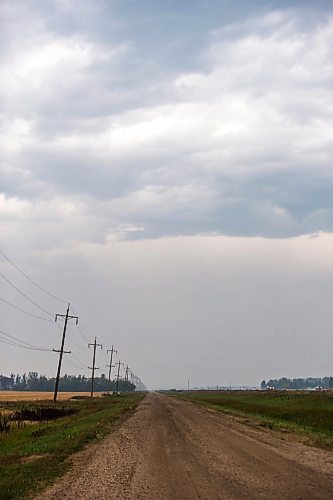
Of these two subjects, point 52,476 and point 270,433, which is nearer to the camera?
point 52,476

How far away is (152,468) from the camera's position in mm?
17109

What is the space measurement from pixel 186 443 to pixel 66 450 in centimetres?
523

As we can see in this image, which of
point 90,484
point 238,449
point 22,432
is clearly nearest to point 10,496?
point 90,484

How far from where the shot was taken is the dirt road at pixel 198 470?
519 inches

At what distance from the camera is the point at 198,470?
16.3m

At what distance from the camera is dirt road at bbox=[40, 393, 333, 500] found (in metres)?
13.2

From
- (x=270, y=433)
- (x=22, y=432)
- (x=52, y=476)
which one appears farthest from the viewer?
(x=22, y=432)

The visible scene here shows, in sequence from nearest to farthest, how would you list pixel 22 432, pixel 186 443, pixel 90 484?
1. pixel 90 484
2. pixel 186 443
3. pixel 22 432

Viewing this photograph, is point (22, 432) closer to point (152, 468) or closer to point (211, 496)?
point (152, 468)

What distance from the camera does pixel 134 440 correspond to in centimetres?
2577

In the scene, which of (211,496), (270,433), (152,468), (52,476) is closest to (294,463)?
(152,468)

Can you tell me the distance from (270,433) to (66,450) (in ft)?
39.9

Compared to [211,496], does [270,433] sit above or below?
above

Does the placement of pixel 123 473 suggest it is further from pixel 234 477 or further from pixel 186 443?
pixel 186 443
